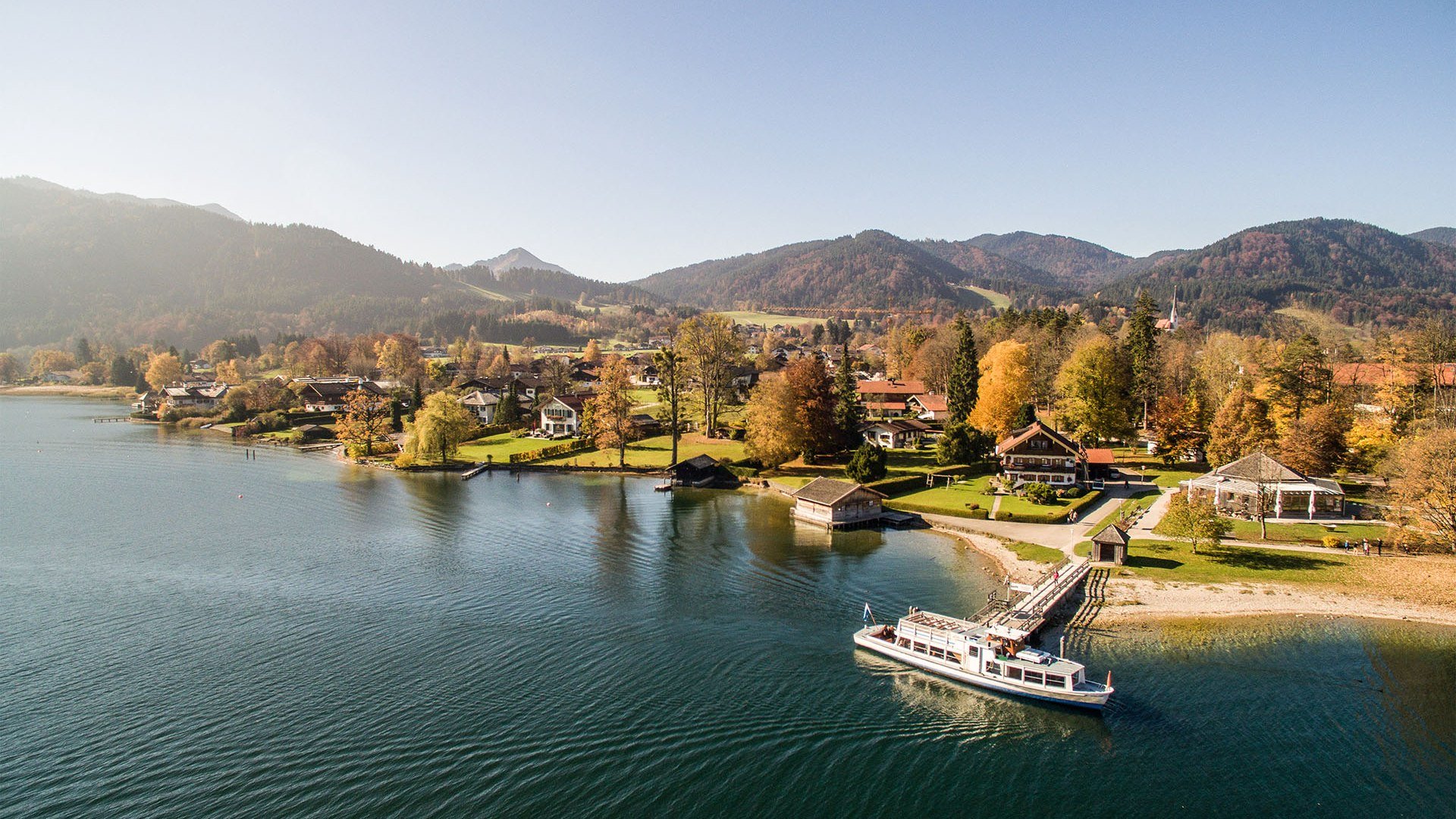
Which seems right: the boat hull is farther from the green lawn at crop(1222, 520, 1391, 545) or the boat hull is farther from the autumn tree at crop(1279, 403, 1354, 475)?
the autumn tree at crop(1279, 403, 1354, 475)

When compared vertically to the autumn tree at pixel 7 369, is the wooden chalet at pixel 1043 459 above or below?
below

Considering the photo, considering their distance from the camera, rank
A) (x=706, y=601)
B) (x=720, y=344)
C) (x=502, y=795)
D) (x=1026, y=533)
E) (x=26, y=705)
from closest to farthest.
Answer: (x=502, y=795) < (x=26, y=705) < (x=706, y=601) < (x=1026, y=533) < (x=720, y=344)

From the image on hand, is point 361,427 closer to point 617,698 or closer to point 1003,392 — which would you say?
point 1003,392

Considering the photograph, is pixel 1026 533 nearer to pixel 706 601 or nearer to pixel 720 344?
pixel 706 601

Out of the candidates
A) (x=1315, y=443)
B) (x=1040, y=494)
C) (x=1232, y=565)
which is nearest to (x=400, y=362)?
(x=1040, y=494)

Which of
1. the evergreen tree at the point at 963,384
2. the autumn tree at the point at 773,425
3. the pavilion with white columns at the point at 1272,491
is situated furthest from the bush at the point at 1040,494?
the autumn tree at the point at 773,425

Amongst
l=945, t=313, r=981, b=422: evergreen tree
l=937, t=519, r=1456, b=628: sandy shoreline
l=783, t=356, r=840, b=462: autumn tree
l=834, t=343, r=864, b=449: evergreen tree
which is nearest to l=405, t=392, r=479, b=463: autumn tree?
l=783, t=356, r=840, b=462: autumn tree

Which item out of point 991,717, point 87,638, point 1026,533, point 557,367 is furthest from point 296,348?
point 991,717

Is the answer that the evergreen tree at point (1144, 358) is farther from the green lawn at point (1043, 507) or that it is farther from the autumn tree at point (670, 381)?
the autumn tree at point (670, 381)
